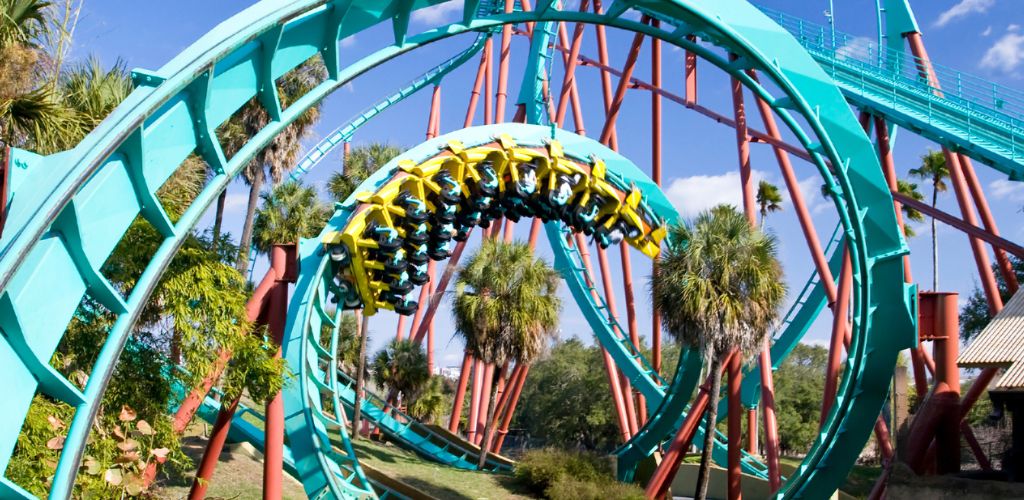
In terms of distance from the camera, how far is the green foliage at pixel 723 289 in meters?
12.1

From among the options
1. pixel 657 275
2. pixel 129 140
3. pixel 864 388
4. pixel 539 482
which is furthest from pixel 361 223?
pixel 129 140

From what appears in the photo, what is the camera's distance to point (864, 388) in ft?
37.6

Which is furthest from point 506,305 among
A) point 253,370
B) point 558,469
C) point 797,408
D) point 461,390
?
point 797,408

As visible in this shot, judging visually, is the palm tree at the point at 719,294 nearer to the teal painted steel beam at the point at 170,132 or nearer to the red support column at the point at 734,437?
the red support column at the point at 734,437

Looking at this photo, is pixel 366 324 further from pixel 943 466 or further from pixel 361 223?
pixel 943 466

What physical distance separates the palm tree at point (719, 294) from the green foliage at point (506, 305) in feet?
11.2

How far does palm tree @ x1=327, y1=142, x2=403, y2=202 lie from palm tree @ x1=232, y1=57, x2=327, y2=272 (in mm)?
1089

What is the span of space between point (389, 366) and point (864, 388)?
12293 mm

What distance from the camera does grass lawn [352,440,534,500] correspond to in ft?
47.8

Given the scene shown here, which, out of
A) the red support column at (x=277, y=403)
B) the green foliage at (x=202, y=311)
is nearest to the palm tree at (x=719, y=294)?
the red support column at (x=277, y=403)

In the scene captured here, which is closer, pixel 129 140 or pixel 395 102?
pixel 129 140

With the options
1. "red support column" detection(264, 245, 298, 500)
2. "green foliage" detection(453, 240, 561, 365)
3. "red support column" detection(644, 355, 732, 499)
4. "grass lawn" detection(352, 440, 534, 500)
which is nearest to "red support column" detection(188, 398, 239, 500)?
"red support column" detection(264, 245, 298, 500)

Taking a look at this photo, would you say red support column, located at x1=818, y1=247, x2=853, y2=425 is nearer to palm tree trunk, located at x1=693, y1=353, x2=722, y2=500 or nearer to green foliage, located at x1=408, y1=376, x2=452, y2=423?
palm tree trunk, located at x1=693, y1=353, x2=722, y2=500

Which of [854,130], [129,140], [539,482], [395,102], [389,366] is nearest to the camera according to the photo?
[129,140]
